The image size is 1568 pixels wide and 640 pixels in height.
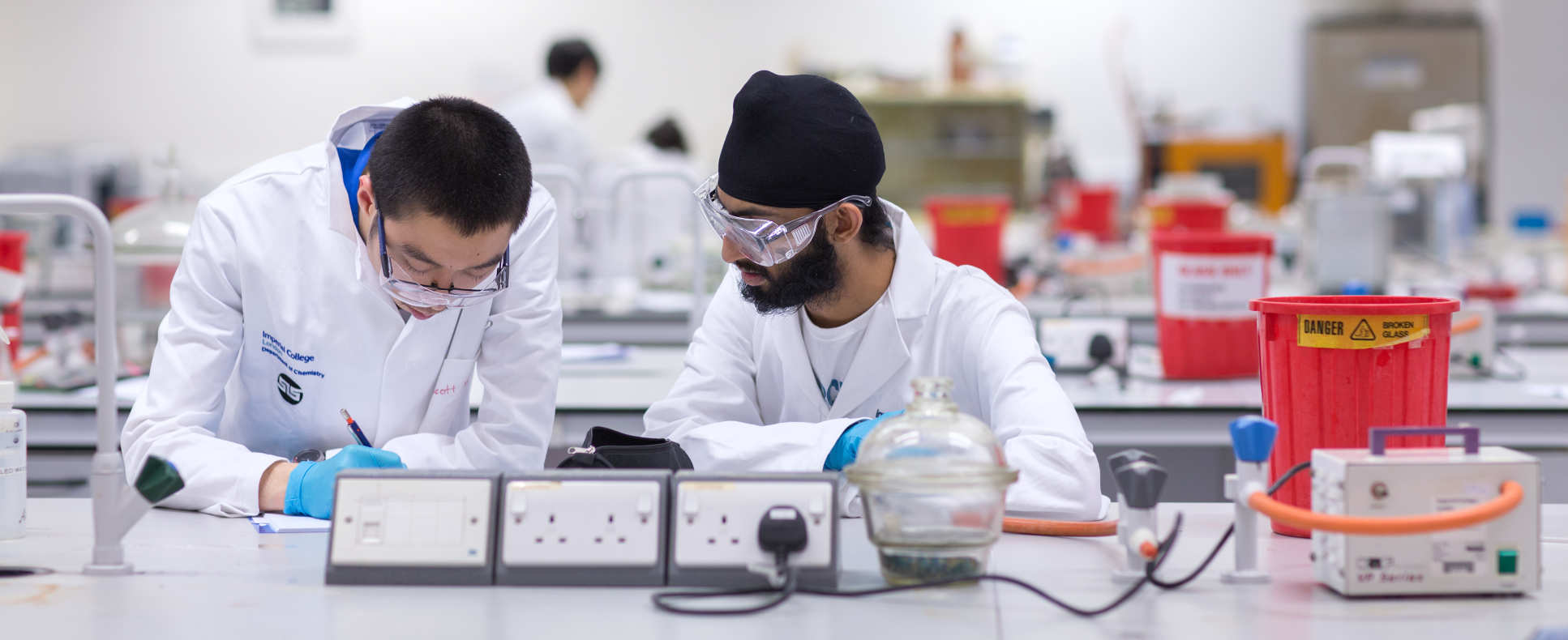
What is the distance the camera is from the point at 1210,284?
2.63 metres

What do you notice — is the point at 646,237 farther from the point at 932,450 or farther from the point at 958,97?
the point at 932,450

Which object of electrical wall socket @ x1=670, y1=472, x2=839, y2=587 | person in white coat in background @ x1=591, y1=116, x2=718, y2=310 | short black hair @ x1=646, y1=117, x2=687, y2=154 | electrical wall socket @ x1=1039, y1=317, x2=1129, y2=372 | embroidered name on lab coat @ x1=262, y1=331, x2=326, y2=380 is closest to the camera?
electrical wall socket @ x1=670, y1=472, x2=839, y2=587

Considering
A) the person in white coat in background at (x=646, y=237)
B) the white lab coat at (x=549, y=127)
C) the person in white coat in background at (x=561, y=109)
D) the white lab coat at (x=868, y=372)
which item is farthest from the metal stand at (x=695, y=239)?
the white lab coat at (x=549, y=127)

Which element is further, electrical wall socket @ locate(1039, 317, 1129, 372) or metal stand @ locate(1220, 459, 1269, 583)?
electrical wall socket @ locate(1039, 317, 1129, 372)

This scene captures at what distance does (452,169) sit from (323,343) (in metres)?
0.42

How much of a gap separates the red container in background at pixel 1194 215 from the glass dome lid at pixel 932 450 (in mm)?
3396

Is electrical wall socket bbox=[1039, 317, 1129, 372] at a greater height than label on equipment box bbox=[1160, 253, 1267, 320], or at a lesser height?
lesser

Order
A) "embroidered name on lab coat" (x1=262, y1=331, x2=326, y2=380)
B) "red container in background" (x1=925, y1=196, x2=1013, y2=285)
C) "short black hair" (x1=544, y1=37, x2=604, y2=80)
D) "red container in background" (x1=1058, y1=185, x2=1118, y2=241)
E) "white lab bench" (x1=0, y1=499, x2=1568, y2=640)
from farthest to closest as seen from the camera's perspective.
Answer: "red container in background" (x1=1058, y1=185, x2=1118, y2=241), "short black hair" (x1=544, y1=37, x2=604, y2=80), "red container in background" (x1=925, y1=196, x2=1013, y2=285), "embroidered name on lab coat" (x1=262, y1=331, x2=326, y2=380), "white lab bench" (x1=0, y1=499, x2=1568, y2=640)

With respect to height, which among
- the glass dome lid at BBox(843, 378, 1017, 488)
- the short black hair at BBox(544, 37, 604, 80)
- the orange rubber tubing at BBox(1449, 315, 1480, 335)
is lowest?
the orange rubber tubing at BBox(1449, 315, 1480, 335)

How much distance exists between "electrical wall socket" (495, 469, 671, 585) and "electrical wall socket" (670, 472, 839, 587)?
2 centimetres

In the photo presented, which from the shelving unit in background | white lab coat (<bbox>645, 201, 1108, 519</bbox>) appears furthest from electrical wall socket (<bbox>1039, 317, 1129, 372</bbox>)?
the shelving unit in background

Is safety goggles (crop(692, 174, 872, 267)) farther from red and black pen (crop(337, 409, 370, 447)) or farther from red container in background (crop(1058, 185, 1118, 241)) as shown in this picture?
red container in background (crop(1058, 185, 1118, 241))

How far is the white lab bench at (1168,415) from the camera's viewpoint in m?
2.31

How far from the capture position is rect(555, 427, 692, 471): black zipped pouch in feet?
4.59
